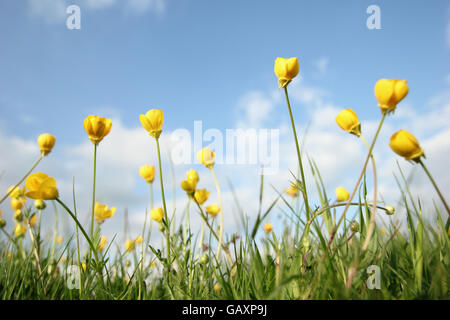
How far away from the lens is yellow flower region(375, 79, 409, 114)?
3.09 feet

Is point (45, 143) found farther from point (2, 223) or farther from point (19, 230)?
point (19, 230)

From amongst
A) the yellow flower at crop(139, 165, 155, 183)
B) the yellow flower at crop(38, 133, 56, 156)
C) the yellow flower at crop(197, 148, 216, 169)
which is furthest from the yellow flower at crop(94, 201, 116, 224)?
the yellow flower at crop(197, 148, 216, 169)

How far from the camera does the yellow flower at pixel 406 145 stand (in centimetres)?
88

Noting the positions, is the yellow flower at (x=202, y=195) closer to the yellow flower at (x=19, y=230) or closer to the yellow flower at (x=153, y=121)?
the yellow flower at (x=153, y=121)

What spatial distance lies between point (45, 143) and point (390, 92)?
144 cm

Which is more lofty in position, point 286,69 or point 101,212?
point 286,69

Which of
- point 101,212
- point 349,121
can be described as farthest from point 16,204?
point 349,121

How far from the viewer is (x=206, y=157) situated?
176 centimetres

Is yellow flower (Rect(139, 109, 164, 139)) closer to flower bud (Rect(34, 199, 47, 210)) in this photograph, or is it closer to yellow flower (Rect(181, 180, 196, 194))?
yellow flower (Rect(181, 180, 196, 194))

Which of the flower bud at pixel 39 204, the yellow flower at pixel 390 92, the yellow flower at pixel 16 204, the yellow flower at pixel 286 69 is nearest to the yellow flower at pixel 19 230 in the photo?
the yellow flower at pixel 16 204

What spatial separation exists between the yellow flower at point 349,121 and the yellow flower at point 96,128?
93cm

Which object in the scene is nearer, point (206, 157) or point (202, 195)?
point (206, 157)

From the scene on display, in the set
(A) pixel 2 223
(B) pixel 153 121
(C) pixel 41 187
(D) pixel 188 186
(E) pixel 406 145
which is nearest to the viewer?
(E) pixel 406 145
